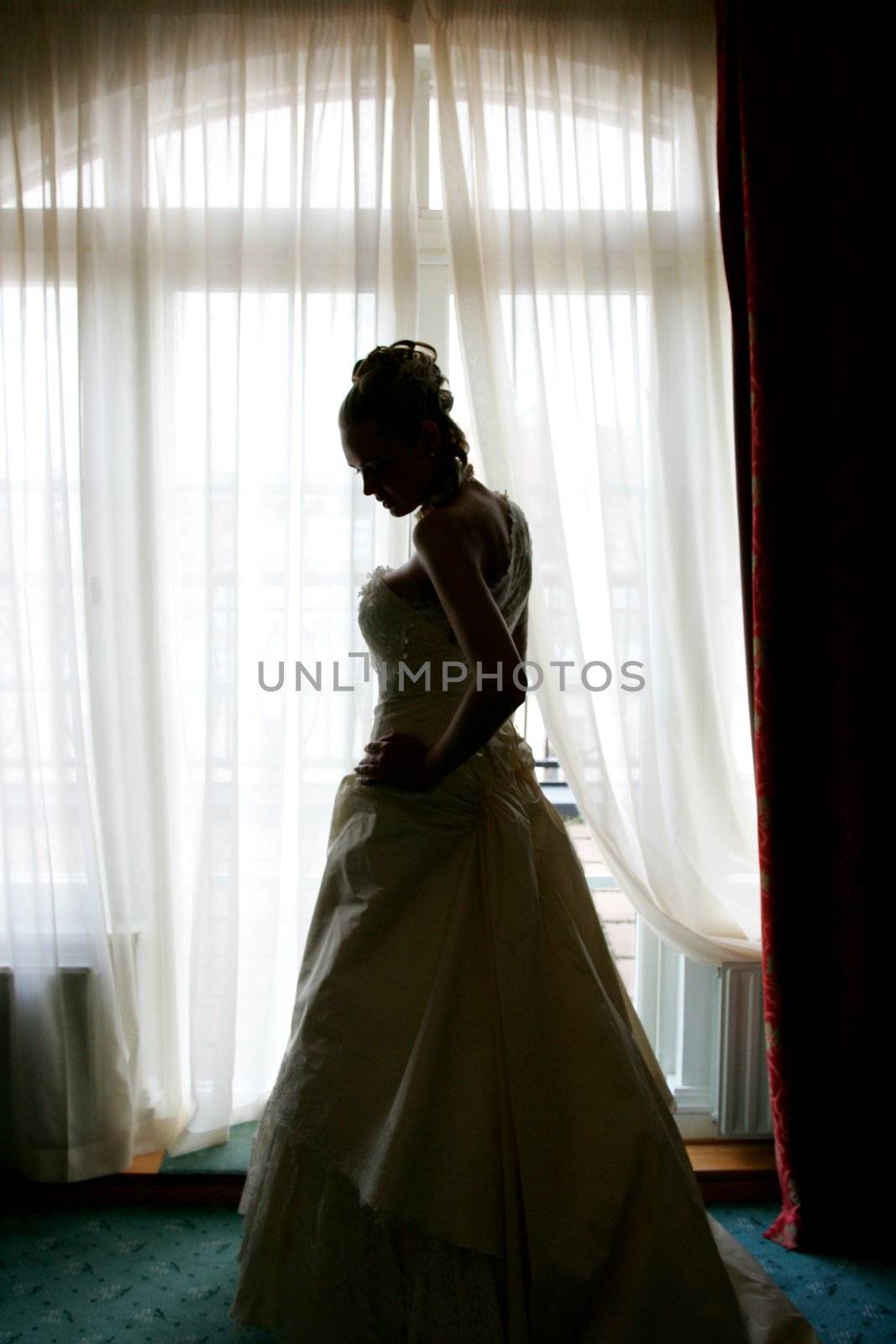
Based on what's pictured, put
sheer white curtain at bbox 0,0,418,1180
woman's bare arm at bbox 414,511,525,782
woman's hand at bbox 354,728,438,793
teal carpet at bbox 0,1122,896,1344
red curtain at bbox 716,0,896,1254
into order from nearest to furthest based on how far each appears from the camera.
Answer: woman's bare arm at bbox 414,511,525,782
woman's hand at bbox 354,728,438,793
teal carpet at bbox 0,1122,896,1344
red curtain at bbox 716,0,896,1254
sheer white curtain at bbox 0,0,418,1180

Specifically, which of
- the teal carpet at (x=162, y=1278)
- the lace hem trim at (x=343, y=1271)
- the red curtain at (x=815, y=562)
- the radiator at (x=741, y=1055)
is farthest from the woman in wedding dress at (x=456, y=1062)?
the radiator at (x=741, y=1055)

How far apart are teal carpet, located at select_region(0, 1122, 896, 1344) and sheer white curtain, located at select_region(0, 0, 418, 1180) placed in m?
0.15

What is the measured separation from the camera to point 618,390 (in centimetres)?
218

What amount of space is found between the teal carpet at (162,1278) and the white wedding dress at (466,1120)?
10.1 inches

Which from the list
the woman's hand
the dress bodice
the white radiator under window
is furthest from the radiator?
the woman's hand

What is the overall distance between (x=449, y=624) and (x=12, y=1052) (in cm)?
142

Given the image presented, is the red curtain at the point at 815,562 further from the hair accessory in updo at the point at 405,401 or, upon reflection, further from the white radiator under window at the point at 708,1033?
the hair accessory in updo at the point at 405,401

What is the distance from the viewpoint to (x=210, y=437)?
2137 mm

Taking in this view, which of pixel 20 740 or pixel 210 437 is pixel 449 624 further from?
pixel 20 740

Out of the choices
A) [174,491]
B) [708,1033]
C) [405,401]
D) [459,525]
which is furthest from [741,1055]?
[174,491]

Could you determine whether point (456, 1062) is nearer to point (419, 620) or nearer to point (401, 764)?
point (401, 764)

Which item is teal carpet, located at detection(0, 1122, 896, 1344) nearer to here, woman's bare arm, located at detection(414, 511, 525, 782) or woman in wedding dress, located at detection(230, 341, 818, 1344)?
woman in wedding dress, located at detection(230, 341, 818, 1344)

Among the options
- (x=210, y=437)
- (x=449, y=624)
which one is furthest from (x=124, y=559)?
(x=449, y=624)

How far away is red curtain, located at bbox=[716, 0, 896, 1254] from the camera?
199cm
